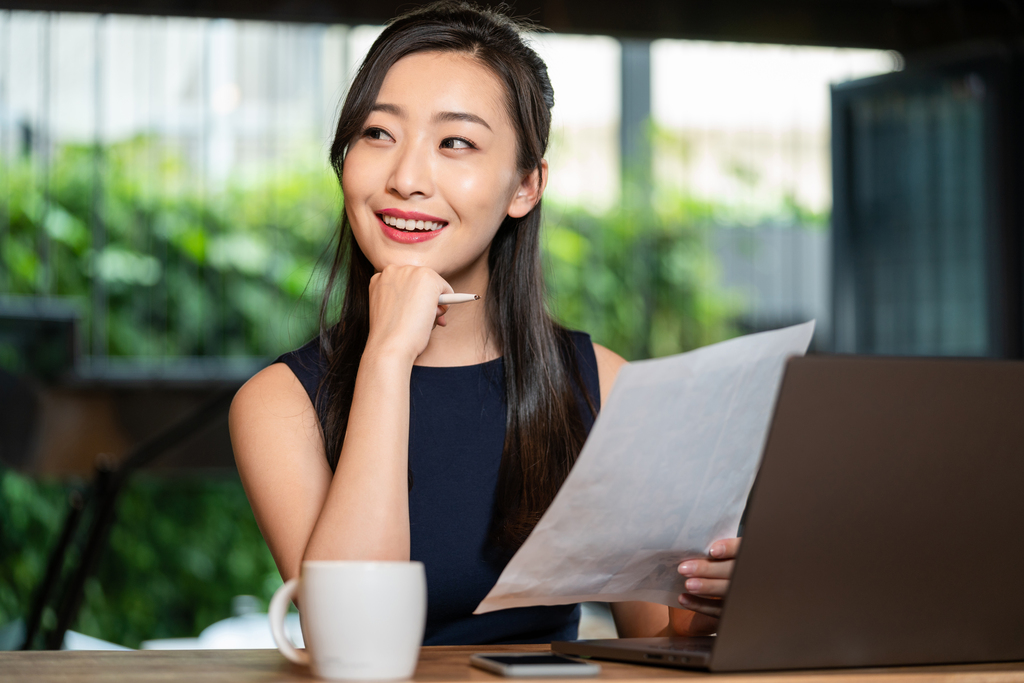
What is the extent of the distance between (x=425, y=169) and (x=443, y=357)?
257 millimetres

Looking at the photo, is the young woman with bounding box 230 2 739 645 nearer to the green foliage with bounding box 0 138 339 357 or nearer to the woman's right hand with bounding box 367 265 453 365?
the woman's right hand with bounding box 367 265 453 365

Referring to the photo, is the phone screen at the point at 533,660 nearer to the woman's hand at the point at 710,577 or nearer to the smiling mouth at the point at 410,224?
the woman's hand at the point at 710,577

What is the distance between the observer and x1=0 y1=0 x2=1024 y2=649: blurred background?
344 centimetres

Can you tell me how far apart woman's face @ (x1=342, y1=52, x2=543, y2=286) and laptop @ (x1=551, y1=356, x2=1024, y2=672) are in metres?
0.59

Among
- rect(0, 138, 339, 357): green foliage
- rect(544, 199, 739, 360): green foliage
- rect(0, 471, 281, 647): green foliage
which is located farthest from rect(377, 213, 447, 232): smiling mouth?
rect(544, 199, 739, 360): green foliage

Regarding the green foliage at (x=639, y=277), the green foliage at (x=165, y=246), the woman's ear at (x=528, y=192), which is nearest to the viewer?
the woman's ear at (x=528, y=192)

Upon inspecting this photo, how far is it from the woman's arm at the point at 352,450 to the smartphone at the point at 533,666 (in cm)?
22

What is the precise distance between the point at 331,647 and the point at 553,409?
0.67m

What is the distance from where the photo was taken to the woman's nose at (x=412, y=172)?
3.63 feet

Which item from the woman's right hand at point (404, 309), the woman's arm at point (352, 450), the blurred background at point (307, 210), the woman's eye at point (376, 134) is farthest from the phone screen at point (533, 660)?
the blurred background at point (307, 210)

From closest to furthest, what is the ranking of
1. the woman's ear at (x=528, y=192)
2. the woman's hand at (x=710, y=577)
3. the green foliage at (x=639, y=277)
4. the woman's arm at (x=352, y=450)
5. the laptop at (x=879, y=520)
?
the laptop at (x=879, y=520), the woman's hand at (x=710, y=577), the woman's arm at (x=352, y=450), the woman's ear at (x=528, y=192), the green foliage at (x=639, y=277)

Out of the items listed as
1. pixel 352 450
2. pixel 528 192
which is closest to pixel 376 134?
pixel 528 192

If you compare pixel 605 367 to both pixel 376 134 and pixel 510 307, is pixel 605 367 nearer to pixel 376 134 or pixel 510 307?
pixel 510 307

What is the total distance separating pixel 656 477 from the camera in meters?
0.69
